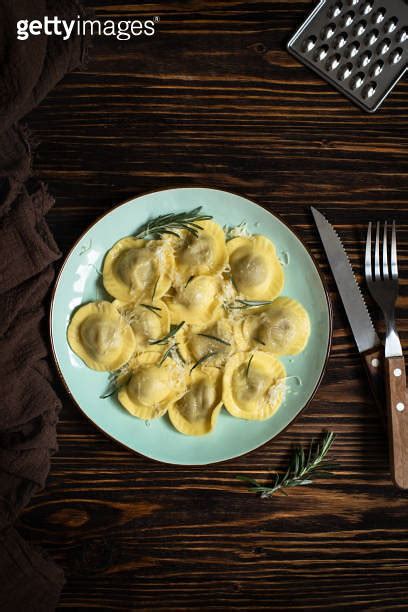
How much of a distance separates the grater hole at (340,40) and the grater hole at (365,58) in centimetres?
5

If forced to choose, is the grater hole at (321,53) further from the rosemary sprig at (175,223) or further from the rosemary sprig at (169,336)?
the rosemary sprig at (169,336)

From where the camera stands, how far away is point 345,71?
135cm

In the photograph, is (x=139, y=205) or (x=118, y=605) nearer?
(x=139, y=205)

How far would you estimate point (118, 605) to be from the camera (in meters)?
1.43

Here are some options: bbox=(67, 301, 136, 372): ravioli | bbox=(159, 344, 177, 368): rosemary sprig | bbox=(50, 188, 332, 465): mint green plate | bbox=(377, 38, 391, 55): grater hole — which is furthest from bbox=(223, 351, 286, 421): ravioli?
bbox=(377, 38, 391, 55): grater hole

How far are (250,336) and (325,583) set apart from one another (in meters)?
0.68

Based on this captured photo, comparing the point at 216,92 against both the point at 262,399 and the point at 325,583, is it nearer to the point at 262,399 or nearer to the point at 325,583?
the point at 262,399

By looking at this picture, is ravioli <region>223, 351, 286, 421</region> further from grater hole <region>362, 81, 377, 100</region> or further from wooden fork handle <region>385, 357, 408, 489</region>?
grater hole <region>362, 81, 377, 100</region>

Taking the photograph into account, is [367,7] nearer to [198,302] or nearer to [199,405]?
[198,302]

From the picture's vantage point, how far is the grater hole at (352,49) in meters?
1.34

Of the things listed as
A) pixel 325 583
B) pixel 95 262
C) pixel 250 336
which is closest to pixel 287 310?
pixel 250 336

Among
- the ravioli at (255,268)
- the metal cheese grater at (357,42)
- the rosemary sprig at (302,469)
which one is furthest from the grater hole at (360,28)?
the rosemary sprig at (302,469)

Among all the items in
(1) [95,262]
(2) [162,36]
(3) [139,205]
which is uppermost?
(2) [162,36]

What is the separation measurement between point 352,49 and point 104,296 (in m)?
0.83
